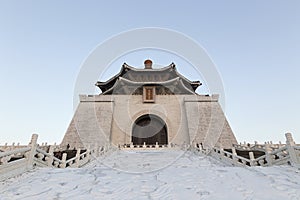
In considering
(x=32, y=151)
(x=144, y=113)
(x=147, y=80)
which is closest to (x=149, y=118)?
(x=144, y=113)

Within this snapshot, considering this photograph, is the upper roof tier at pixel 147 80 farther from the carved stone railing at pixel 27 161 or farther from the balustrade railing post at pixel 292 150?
the balustrade railing post at pixel 292 150

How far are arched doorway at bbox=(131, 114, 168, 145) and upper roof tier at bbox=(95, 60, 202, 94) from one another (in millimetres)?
3062

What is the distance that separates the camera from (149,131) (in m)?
16.8

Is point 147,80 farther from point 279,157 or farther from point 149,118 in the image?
point 279,157

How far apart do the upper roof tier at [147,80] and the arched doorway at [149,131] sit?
3062 mm

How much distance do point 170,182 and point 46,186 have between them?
209 cm

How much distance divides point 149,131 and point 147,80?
5493mm

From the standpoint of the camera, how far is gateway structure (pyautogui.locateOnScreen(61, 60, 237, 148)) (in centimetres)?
1470

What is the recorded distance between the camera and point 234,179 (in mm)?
3582

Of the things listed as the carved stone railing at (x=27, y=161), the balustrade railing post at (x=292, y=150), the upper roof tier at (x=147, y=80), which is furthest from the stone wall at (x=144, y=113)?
the balustrade railing post at (x=292, y=150)

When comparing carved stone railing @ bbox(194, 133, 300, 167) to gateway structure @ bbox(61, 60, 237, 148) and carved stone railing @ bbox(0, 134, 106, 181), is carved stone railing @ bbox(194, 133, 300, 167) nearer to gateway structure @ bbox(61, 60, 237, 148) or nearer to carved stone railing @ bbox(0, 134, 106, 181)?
carved stone railing @ bbox(0, 134, 106, 181)

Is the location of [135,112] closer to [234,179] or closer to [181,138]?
[181,138]

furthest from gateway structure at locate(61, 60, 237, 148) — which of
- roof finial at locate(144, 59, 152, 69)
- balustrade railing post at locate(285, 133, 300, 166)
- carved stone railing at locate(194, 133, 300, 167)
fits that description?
balustrade railing post at locate(285, 133, 300, 166)

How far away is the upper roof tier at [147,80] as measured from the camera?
18.5 m
